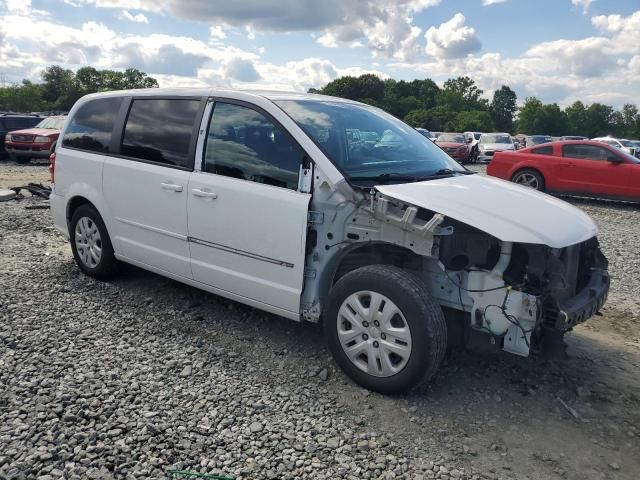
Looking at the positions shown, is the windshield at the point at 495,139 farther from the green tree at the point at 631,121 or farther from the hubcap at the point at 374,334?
the green tree at the point at 631,121

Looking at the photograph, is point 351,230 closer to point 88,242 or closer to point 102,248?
point 102,248

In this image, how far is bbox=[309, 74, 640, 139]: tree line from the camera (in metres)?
99.4

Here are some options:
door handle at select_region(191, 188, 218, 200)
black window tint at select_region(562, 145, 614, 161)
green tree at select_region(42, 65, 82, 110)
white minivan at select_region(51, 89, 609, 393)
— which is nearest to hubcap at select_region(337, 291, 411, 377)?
white minivan at select_region(51, 89, 609, 393)

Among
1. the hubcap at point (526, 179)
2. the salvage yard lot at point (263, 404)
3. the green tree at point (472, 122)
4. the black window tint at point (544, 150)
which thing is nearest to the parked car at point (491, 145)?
the black window tint at point (544, 150)

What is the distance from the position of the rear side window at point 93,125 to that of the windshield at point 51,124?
1417 cm

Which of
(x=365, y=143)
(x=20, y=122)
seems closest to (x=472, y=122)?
(x=20, y=122)

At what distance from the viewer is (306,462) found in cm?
284

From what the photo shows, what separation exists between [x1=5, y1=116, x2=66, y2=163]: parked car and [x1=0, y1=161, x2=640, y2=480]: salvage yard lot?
1373 centimetres

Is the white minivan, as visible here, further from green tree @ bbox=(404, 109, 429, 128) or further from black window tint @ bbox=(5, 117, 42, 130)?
green tree @ bbox=(404, 109, 429, 128)

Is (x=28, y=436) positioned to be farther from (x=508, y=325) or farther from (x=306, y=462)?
(x=508, y=325)

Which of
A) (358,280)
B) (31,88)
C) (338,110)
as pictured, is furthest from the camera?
(31,88)

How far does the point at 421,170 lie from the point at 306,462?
2264 mm

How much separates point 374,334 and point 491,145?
23374 mm

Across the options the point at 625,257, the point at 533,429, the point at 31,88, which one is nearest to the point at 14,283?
the point at 533,429
